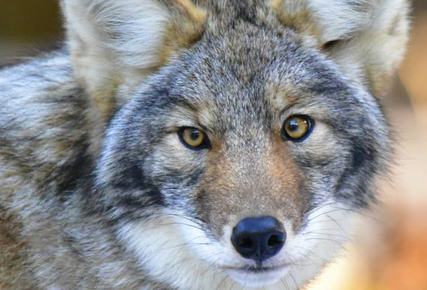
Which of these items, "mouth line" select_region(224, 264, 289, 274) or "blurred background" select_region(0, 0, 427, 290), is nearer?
"mouth line" select_region(224, 264, 289, 274)

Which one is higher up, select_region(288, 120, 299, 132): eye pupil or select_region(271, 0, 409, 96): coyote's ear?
select_region(271, 0, 409, 96): coyote's ear

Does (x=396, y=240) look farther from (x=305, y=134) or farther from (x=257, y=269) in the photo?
(x=257, y=269)

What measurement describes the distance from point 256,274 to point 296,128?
2.79 ft

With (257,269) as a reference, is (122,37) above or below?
above

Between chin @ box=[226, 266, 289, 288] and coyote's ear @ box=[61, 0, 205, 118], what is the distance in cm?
129

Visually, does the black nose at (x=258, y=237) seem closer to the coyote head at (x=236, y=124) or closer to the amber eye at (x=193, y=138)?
the coyote head at (x=236, y=124)

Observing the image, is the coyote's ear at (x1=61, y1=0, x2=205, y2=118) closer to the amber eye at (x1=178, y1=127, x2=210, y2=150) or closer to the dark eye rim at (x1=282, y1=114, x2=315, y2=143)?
the amber eye at (x1=178, y1=127, x2=210, y2=150)

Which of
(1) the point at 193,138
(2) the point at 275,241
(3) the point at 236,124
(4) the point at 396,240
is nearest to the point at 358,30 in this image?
(3) the point at 236,124

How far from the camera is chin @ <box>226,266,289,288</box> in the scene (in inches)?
187

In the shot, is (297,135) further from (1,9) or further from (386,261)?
(1,9)

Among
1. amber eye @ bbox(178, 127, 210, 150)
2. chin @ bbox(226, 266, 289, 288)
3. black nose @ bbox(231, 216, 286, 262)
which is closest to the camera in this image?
black nose @ bbox(231, 216, 286, 262)

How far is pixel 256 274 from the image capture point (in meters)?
4.76

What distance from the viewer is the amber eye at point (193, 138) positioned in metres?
4.86

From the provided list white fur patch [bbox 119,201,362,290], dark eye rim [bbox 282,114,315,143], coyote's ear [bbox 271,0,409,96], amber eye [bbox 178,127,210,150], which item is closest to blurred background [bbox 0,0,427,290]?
coyote's ear [bbox 271,0,409,96]
